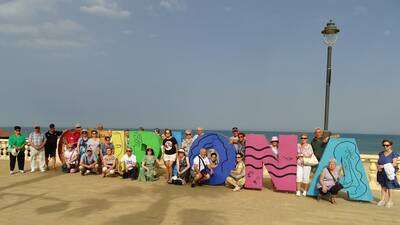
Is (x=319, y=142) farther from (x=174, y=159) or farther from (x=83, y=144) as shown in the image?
(x=83, y=144)

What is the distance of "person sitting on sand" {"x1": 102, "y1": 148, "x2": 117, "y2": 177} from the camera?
13289 mm

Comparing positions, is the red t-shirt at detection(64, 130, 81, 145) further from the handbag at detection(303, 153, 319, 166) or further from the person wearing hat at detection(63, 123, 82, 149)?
the handbag at detection(303, 153, 319, 166)

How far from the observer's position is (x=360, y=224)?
→ 7961mm

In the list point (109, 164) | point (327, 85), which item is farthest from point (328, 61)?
point (109, 164)

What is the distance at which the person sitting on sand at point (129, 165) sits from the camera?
12877 millimetres

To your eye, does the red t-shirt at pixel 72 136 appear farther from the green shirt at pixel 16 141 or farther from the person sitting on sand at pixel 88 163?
the green shirt at pixel 16 141

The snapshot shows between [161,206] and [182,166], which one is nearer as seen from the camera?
[161,206]

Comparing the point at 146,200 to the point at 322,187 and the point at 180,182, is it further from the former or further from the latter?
the point at 322,187

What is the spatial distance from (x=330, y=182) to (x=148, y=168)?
5.46m

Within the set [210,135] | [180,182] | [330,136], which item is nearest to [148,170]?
[180,182]

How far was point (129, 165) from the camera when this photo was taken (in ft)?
42.3

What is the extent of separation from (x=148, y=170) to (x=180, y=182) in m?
1.23

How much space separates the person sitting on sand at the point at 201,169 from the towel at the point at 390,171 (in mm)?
4747

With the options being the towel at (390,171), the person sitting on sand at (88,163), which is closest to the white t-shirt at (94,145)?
the person sitting on sand at (88,163)
